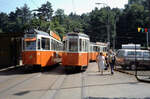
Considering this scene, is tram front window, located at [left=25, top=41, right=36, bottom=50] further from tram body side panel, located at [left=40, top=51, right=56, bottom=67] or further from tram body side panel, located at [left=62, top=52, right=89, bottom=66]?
tram body side panel, located at [left=62, top=52, right=89, bottom=66]

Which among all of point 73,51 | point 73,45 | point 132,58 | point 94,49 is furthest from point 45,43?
point 94,49

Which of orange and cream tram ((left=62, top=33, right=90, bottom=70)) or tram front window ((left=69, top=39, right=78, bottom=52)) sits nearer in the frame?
orange and cream tram ((left=62, top=33, right=90, bottom=70))

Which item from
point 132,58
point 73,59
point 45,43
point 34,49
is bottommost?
point 132,58

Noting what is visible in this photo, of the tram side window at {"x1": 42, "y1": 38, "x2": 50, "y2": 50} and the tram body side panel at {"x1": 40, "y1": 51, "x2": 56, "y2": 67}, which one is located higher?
the tram side window at {"x1": 42, "y1": 38, "x2": 50, "y2": 50}


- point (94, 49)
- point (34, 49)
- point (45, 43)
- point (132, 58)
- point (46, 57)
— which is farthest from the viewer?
point (94, 49)

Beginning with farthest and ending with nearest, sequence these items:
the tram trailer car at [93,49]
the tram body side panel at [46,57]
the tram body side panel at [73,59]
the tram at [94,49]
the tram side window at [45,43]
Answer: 1. the tram trailer car at [93,49]
2. the tram at [94,49]
3. the tram side window at [45,43]
4. the tram body side panel at [46,57]
5. the tram body side panel at [73,59]

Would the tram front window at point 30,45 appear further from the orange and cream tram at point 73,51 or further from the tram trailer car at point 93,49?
the tram trailer car at point 93,49

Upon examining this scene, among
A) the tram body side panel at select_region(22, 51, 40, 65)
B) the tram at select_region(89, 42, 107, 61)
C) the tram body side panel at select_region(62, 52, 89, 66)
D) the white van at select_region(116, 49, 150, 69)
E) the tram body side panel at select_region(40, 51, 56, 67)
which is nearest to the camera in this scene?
the tram body side panel at select_region(62, 52, 89, 66)

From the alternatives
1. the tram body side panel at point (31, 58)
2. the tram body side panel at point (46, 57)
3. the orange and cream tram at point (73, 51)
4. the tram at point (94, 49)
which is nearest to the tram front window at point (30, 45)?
the tram body side panel at point (31, 58)

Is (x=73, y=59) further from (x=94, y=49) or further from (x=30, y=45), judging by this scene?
(x=94, y=49)

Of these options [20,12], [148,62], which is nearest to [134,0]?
[148,62]

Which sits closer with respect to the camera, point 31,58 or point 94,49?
point 31,58

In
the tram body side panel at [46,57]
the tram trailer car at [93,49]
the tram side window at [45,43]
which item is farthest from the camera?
the tram trailer car at [93,49]

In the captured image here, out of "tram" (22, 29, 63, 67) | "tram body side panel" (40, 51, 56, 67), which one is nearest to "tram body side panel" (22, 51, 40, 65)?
"tram" (22, 29, 63, 67)
